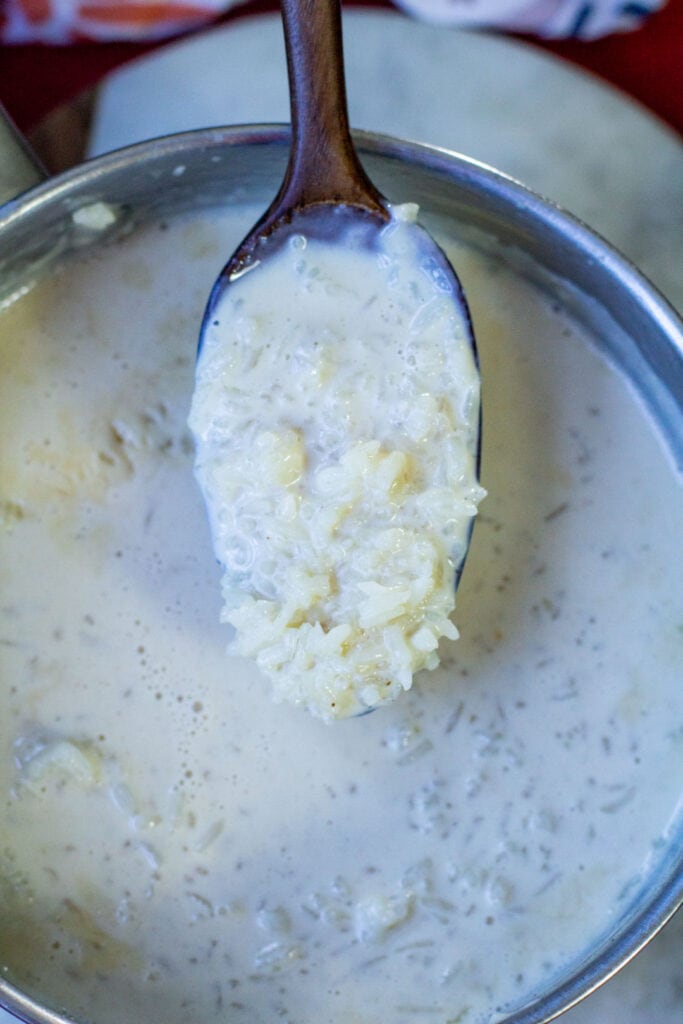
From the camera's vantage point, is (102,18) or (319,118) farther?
(102,18)

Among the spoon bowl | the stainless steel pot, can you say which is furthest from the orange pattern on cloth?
the spoon bowl

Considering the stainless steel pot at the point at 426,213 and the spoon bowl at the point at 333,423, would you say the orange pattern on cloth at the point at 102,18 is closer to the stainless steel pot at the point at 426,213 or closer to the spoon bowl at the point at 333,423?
the stainless steel pot at the point at 426,213

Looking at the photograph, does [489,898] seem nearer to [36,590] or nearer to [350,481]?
[350,481]

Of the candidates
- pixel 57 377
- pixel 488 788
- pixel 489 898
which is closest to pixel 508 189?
pixel 57 377

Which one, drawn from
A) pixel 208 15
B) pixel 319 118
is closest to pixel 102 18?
pixel 208 15

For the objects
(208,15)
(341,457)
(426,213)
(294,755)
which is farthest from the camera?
(208,15)

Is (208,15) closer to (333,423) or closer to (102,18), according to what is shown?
(102,18)

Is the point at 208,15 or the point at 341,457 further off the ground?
the point at 208,15

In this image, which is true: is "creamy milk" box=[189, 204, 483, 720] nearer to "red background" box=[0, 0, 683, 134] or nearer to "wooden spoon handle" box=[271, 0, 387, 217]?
"wooden spoon handle" box=[271, 0, 387, 217]
